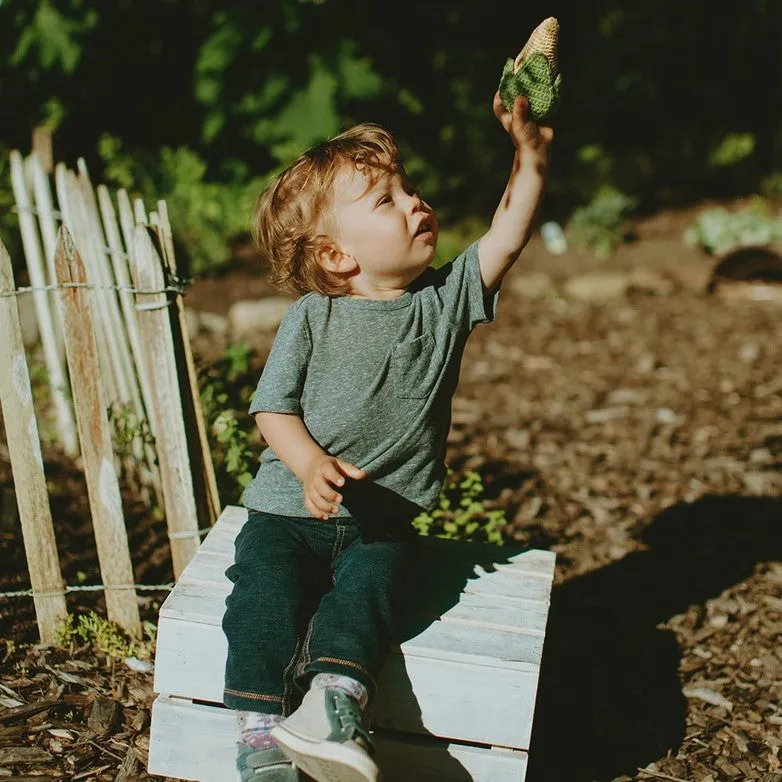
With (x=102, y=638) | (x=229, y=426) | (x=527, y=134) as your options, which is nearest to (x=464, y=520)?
(x=229, y=426)

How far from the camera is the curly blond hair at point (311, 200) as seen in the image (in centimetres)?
238

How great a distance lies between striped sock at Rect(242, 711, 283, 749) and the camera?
220 centimetres

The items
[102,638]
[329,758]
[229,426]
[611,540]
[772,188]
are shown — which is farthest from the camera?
[772,188]

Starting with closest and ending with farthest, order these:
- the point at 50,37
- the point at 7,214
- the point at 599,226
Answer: the point at 7,214, the point at 50,37, the point at 599,226

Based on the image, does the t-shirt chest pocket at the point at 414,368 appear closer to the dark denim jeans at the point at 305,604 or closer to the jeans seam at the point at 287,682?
the dark denim jeans at the point at 305,604

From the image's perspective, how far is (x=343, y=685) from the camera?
7.09ft

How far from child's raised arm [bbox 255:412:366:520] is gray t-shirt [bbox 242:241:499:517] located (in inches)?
1.5

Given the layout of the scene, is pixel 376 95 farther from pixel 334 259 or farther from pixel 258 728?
pixel 258 728

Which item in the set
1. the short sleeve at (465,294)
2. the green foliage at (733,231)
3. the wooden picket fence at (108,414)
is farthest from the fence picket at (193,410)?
the green foliage at (733,231)

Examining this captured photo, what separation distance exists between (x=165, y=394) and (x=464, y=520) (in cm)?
131

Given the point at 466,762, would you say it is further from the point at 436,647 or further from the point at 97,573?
the point at 97,573

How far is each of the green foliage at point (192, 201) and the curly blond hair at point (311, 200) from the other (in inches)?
181

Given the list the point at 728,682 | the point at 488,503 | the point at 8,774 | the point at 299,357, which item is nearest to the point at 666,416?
the point at 488,503

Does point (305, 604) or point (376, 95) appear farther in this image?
point (376, 95)
